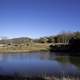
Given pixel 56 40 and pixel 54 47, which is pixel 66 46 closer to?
pixel 54 47

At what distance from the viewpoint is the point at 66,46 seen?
52.8m

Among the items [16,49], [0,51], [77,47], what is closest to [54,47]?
[77,47]

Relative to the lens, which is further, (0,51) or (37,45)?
(37,45)

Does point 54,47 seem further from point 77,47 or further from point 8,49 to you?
point 8,49

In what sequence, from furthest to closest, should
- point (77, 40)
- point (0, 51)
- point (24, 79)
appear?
point (77, 40) → point (0, 51) → point (24, 79)

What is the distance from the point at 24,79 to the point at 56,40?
172ft

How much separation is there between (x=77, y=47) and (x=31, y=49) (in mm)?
10592

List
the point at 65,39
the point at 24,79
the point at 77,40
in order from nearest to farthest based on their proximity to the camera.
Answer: the point at 24,79 < the point at 77,40 < the point at 65,39

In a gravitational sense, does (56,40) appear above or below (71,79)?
above

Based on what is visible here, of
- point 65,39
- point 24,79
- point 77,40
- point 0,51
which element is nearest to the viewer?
point 24,79

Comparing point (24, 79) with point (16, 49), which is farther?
point (16, 49)

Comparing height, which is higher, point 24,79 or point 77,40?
point 77,40

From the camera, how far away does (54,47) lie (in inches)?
2089

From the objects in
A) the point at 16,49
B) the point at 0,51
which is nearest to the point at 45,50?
the point at 16,49
